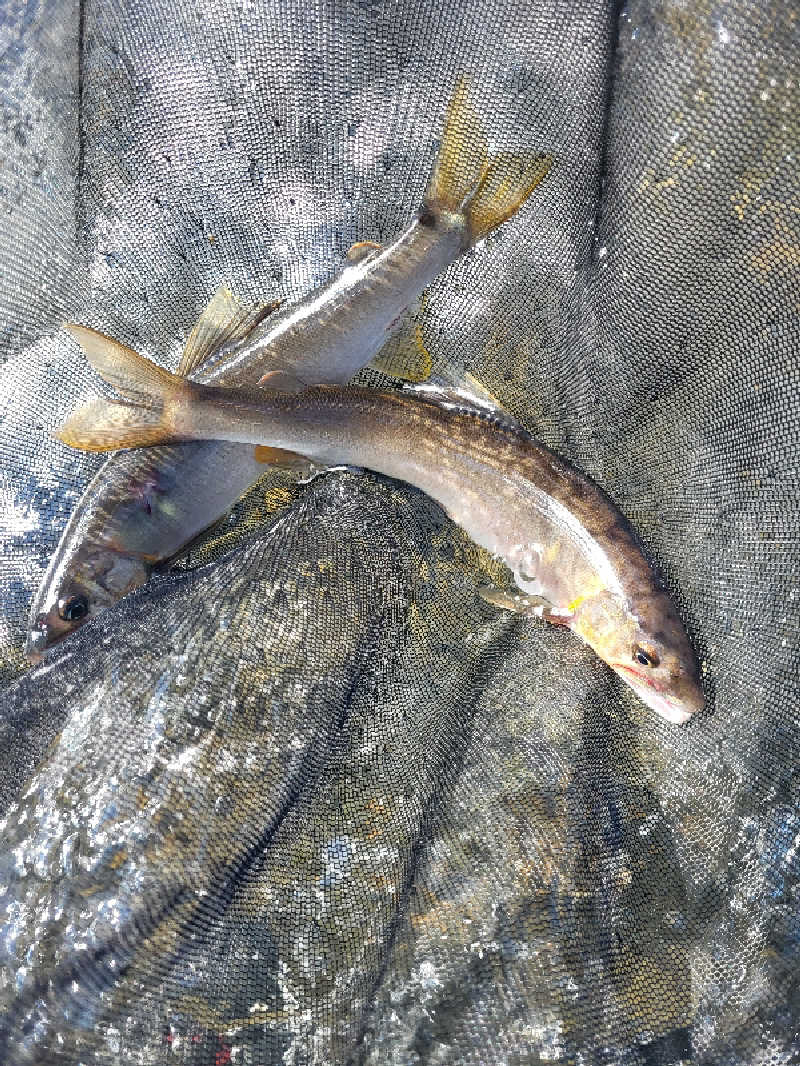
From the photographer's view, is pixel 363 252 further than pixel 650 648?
Yes

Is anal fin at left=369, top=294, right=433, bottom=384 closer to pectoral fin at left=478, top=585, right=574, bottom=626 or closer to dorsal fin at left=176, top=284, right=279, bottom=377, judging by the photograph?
dorsal fin at left=176, top=284, right=279, bottom=377

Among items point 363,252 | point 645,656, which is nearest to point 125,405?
point 363,252

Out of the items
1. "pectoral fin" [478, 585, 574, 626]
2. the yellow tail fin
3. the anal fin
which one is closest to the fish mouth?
"pectoral fin" [478, 585, 574, 626]

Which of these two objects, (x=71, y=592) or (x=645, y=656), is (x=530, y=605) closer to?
(x=645, y=656)

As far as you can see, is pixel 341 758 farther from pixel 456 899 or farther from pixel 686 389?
pixel 686 389

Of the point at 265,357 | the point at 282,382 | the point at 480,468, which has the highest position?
the point at 265,357

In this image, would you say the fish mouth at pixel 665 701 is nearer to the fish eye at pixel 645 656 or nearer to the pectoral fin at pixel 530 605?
the fish eye at pixel 645 656
